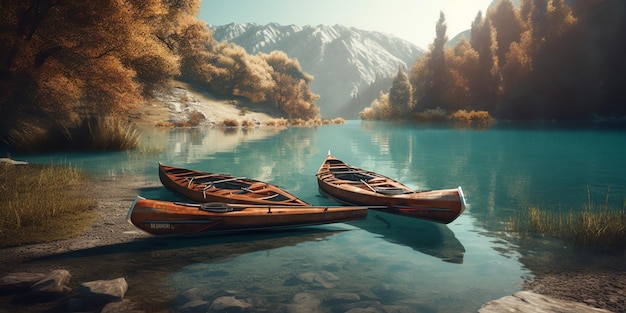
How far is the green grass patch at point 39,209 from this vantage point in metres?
8.98

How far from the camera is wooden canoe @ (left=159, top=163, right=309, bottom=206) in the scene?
11.3 meters

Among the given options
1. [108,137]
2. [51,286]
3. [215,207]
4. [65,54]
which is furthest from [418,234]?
[108,137]

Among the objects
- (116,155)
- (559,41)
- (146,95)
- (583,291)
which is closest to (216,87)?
(146,95)

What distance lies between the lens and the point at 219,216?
9180mm

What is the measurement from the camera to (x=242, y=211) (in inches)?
374

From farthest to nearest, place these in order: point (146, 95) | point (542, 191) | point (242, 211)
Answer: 1. point (146, 95)
2. point (542, 191)
3. point (242, 211)

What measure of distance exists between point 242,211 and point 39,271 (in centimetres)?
427

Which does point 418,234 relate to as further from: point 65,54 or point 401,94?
point 401,94

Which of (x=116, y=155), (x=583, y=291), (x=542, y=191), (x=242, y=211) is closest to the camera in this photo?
(x=583, y=291)

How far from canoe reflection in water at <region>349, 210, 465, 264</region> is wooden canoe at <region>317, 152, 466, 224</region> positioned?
42cm

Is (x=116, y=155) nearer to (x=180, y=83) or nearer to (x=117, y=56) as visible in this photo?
(x=117, y=56)

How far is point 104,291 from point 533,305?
6.89 m

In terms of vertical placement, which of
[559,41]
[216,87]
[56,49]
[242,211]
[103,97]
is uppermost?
[559,41]

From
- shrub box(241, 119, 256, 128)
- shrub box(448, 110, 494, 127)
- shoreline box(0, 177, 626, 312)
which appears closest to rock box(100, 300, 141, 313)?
shoreline box(0, 177, 626, 312)
